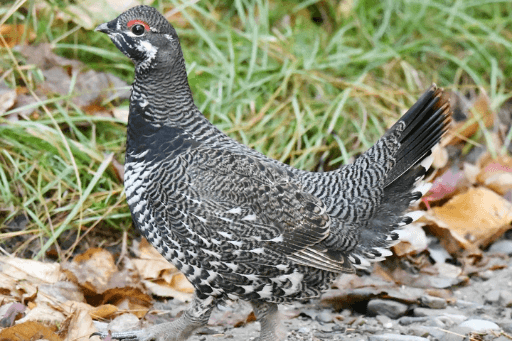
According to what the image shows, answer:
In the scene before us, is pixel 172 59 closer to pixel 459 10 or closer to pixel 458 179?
pixel 458 179

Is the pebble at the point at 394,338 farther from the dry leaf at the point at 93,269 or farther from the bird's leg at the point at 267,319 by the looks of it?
the dry leaf at the point at 93,269

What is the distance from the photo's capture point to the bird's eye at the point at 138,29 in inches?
134

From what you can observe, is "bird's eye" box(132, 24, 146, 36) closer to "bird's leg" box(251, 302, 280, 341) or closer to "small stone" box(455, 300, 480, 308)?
"bird's leg" box(251, 302, 280, 341)

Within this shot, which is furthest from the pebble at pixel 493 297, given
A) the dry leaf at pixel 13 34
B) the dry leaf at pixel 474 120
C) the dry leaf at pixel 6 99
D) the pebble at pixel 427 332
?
the dry leaf at pixel 13 34

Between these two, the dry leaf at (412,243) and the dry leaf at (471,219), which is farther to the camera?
the dry leaf at (471,219)

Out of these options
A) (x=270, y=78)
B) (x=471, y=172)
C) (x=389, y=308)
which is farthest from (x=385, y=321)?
(x=270, y=78)

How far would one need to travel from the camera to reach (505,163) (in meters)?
5.61

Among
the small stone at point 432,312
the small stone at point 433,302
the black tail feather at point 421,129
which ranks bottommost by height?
the small stone at point 432,312

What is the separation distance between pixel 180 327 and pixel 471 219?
2.59 meters

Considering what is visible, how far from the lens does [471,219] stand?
16.5 feet

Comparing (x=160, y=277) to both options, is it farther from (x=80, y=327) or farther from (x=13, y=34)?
(x=13, y=34)

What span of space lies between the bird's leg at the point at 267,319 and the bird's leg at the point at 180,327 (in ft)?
0.87

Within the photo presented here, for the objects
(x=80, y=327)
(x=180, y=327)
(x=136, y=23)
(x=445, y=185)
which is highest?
(x=445, y=185)

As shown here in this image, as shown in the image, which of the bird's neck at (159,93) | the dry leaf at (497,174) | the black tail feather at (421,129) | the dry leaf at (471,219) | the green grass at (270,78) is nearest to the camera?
the bird's neck at (159,93)
